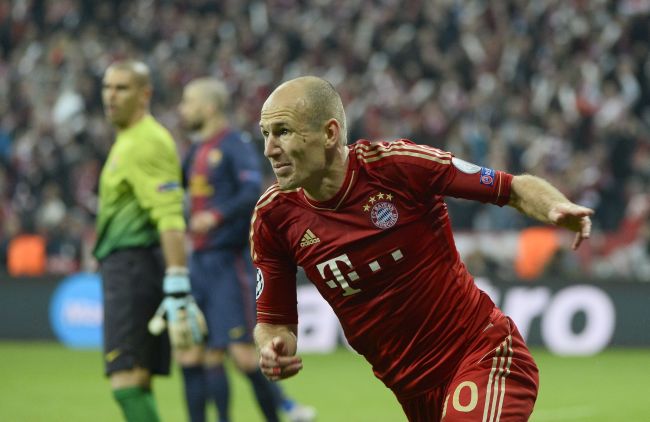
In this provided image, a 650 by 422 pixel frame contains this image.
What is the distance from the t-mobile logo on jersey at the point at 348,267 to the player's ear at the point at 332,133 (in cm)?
44

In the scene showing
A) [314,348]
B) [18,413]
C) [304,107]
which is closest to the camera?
[304,107]

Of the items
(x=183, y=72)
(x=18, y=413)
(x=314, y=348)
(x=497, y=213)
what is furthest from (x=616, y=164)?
(x=18, y=413)

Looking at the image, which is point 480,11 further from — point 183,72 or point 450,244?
point 450,244

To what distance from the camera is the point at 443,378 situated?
4.65 meters

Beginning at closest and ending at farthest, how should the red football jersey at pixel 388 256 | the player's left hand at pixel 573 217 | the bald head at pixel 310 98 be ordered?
1. the player's left hand at pixel 573 217
2. the bald head at pixel 310 98
3. the red football jersey at pixel 388 256

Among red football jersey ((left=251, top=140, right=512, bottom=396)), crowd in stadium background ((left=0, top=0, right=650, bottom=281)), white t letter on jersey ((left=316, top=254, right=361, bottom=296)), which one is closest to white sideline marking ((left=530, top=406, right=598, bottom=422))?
red football jersey ((left=251, top=140, right=512, bottom=396))

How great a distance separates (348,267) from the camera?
460cm

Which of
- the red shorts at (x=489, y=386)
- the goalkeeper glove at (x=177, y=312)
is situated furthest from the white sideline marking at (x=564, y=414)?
the red shorts at (x=489, y=386)

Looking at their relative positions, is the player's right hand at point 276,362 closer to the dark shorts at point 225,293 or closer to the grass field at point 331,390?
the dark shorts at point 225,293

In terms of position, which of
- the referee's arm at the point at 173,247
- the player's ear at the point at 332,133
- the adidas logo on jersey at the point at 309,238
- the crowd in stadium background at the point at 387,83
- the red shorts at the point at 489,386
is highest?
the crowd in stadium background at the point at 387,83

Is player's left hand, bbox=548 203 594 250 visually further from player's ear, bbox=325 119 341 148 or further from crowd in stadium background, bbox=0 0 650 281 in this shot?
crowd in stadium background, bbox=0 0 650 281

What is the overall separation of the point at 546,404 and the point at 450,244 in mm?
5658

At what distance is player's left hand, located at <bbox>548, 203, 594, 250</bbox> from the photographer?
162 inches

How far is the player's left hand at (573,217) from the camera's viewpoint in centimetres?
411
